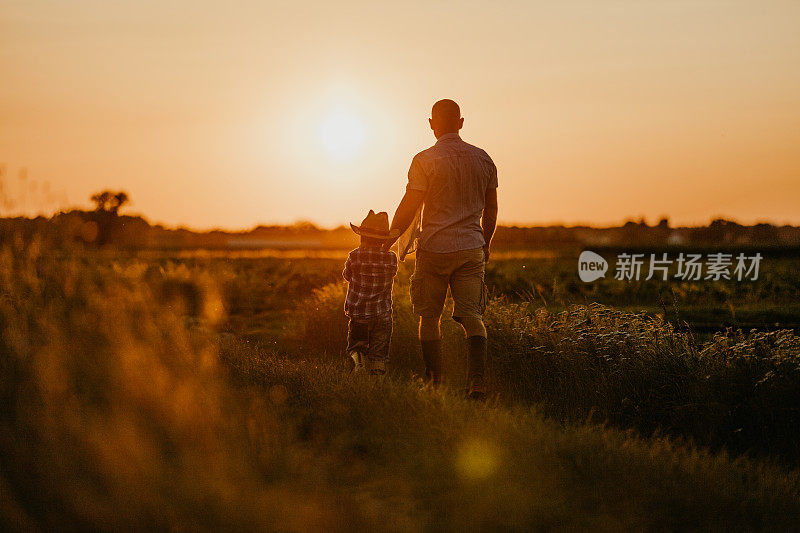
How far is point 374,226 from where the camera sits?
7.48 meters

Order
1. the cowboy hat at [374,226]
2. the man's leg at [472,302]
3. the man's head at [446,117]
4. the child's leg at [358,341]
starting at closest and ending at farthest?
the man's leg at [472,302], the man's head at [446,117], the cowboy hat at [374,226], the child's leg at [358,341]

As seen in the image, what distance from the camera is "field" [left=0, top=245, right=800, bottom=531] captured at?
362 cm

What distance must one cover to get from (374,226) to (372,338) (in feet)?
3.48

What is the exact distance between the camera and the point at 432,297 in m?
6.60

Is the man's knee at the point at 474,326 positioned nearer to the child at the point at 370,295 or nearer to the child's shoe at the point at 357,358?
the child at the point at 370,295

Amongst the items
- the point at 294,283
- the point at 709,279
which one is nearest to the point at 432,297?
the point at 294,283

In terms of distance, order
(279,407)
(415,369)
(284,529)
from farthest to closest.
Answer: (415,369), (279,407), (284,529)

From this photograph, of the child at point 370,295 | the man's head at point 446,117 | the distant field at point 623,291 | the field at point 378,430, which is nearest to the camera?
the field at point 378,430

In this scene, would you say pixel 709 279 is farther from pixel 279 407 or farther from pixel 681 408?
pixel 279 407

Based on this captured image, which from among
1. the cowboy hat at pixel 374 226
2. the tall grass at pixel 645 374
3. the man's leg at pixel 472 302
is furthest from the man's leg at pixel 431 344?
the cowboy hat at pixel 374 226

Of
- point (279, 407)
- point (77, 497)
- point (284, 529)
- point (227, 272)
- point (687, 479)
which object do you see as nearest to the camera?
point (284, 529)

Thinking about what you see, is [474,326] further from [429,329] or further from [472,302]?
[429,329]

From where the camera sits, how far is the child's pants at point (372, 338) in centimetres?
770

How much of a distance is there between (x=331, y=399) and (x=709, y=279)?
1920 centimetres
